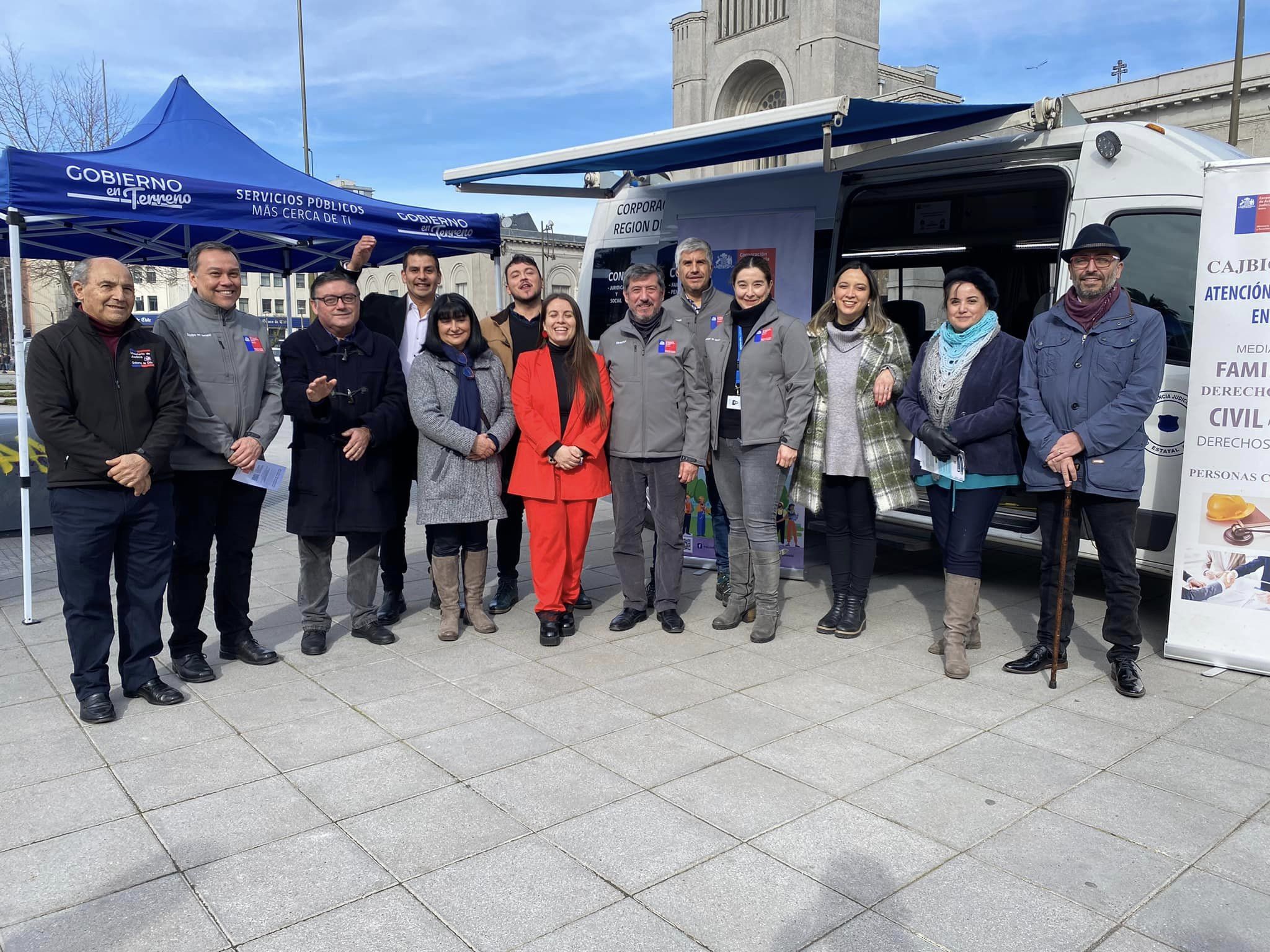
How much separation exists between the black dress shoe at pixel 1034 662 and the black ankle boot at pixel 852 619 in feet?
2.56

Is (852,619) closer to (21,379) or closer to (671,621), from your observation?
(671,621)

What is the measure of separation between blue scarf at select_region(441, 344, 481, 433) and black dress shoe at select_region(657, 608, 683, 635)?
1411 millimetres

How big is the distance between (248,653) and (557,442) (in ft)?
5.96

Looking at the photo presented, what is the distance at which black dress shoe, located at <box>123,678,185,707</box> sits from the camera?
4016 mm

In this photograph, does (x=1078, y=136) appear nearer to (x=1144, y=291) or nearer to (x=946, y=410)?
(x=1144, y=291)

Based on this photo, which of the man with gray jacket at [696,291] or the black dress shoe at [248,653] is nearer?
the black dress shoe at [248,653]

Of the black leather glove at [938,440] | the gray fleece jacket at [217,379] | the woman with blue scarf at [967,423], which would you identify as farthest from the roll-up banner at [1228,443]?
the gray fleece jacket at [217,379]

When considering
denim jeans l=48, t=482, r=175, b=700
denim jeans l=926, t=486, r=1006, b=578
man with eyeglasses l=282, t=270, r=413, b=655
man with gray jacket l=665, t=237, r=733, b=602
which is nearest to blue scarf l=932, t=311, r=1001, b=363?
denim jeans l=926, t=486, r=1006, b=578

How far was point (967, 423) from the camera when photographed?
4301 millimetres

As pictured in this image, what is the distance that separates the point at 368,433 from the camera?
4.61 metres

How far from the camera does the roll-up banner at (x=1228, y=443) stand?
4.19m

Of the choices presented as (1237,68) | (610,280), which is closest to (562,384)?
(610,280)

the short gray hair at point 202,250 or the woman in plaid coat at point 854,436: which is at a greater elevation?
the short gray hair at point 202,250

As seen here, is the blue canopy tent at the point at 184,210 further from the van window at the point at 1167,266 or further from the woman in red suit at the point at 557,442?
the van window at the point at 1167,266
